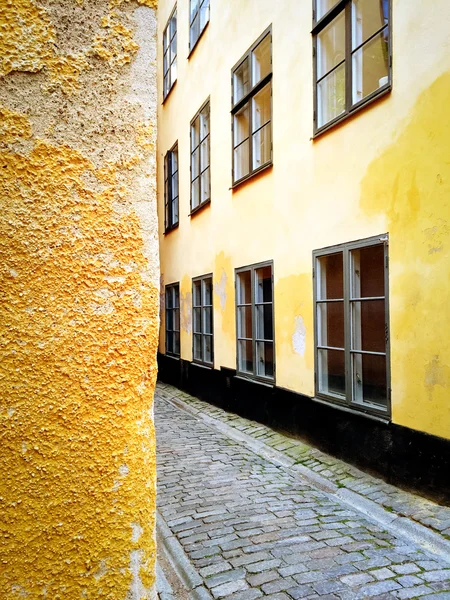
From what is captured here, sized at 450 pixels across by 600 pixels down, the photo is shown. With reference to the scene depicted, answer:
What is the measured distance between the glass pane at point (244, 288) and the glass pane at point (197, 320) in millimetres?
2471

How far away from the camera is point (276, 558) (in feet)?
12.3

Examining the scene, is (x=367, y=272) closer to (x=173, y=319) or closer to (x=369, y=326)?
(x=369, y=326)

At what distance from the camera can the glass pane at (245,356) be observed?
8969mm

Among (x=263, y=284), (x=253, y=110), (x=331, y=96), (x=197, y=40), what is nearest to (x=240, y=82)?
(x=253, y=110)

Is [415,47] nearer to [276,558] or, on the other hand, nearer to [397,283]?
[397,283]

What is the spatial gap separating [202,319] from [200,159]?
3473mm

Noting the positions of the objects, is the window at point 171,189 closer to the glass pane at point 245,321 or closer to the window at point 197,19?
the window at point 197,19

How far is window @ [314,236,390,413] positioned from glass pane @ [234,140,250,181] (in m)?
3.07

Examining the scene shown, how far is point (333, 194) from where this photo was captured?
20.7 ft

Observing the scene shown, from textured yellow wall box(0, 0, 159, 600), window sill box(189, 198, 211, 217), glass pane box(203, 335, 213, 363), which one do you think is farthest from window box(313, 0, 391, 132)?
glass pane box(203, 335, 213, 363)

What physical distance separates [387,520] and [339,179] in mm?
3648

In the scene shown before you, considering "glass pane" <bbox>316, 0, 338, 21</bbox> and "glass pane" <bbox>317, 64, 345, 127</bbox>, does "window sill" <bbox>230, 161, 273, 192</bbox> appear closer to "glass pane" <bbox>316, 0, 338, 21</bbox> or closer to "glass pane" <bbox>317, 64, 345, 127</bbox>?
"glass pane" <bbox>317, 64, 345, 127</bbox>

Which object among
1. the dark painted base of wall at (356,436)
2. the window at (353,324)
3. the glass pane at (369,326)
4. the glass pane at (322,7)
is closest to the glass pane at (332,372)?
the window at (353,324)

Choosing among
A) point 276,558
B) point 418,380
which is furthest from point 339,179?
point 276,558
